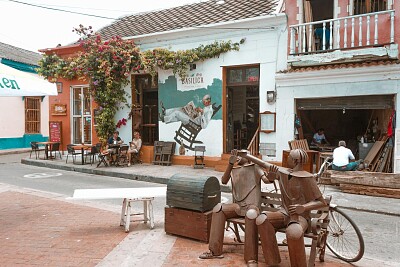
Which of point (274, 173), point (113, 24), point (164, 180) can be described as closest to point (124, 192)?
point (274, 173)

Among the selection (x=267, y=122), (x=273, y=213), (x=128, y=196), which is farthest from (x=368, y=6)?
(x=128, y=196)

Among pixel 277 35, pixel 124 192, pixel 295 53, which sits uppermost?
pixel 277 35

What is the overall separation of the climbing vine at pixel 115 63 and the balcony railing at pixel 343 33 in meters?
2.13

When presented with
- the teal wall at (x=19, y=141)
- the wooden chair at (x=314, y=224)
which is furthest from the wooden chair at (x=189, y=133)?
the teal wall at (x=19, y=141)

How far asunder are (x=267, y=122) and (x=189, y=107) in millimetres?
3145

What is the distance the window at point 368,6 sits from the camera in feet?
32.7

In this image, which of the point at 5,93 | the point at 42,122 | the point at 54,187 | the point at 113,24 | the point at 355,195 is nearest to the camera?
the point at 5,93

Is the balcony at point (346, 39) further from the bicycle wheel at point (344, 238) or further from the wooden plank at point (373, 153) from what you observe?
the bicycle wheel at point (344, 238)

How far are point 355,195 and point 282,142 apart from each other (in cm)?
303

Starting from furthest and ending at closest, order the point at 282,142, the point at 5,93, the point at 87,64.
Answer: the point at 87,64
the point at 282,142
the point at 5,93

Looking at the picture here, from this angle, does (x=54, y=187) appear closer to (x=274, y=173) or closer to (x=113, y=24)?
(x=274, y=173)

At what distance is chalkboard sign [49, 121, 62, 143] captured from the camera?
1595cm

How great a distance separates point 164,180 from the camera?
10.4 m

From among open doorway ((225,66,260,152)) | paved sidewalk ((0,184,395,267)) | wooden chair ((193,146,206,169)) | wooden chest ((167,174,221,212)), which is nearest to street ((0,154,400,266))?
paved sidewalk ((0,184,395,267))
